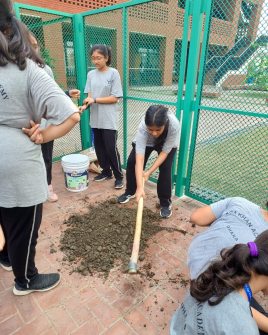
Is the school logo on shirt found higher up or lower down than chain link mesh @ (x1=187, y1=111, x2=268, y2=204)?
higher up

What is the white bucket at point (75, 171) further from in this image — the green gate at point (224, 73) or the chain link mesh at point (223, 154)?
the chain link mesh at point (223, 154)

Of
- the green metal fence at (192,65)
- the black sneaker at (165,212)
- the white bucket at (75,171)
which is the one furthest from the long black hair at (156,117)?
the white bucket at (75,171)

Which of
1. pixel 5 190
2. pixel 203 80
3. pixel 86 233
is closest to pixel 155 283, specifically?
pixel 86 233

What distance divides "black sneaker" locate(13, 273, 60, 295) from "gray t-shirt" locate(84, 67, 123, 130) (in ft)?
6.70

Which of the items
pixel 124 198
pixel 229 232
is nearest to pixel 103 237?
pixel 124 198

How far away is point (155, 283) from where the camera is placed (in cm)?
210

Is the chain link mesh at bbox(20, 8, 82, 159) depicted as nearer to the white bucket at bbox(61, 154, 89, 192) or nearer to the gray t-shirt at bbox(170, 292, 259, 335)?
the white bucket at bbox(61, 154, 89, 192)

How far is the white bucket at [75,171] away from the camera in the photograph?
3365 mm

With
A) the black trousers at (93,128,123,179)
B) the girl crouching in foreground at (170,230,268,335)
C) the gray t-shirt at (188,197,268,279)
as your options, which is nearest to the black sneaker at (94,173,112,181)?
the black trousers at (93,128,123,179)

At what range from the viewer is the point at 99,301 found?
193cm

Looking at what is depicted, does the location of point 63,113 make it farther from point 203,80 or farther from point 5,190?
point 203,80

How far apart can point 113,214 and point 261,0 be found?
262cm

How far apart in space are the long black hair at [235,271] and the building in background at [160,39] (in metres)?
2.15

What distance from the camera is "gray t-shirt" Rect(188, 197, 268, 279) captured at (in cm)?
132
